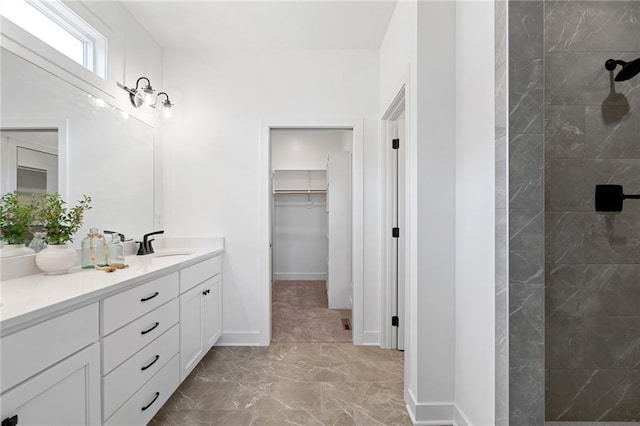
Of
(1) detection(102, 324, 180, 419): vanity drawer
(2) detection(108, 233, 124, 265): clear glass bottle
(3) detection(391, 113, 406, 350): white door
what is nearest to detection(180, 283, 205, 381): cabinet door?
(1) detection(102, 324, 180, 419): vanity drawer

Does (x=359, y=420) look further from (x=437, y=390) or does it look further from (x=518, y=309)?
(x=518, y=309)

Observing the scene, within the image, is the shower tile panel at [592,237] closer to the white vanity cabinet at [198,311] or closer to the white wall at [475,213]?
the white wall at [475,213]

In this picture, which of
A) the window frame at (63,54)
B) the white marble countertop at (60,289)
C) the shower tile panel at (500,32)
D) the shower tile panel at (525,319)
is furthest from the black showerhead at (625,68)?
the window frame at (63,54)

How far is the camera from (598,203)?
1485 millimetres

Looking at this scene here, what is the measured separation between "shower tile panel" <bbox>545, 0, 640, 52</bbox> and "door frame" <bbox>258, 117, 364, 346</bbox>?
151cm

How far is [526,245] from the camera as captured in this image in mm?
1197

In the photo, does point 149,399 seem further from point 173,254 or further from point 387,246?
point 387,246

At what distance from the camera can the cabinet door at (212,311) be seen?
237 cm

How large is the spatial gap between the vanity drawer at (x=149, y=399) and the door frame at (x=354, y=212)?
1.02 m

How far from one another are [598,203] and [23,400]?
245 centimetres

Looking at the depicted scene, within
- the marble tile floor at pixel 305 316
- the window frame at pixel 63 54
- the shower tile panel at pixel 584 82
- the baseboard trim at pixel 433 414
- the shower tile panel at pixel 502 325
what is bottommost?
the marble tile floor at pixel 305 316

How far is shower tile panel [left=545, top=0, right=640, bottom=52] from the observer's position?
1.50 meters

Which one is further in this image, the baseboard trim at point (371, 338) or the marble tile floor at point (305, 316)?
the marble tile floor at point (305, 316)

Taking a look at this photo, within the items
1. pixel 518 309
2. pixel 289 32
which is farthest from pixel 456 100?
pixel 289 32
